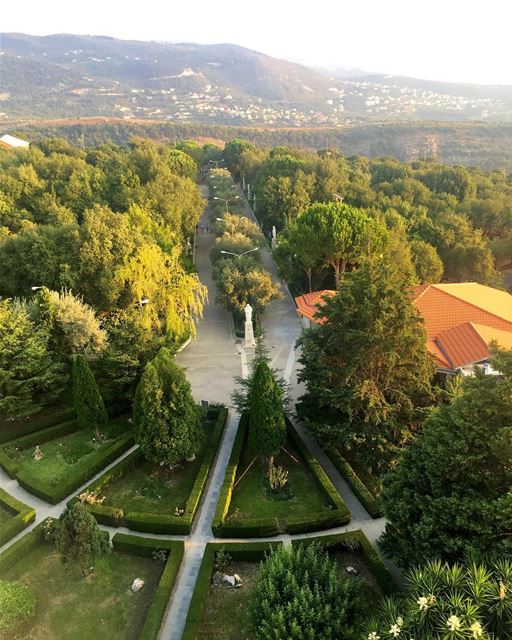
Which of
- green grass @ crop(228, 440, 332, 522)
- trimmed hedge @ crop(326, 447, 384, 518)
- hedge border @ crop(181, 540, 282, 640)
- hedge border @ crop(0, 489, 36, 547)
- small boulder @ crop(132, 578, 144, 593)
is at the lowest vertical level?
hedge border @ crop(0, 489, 36, 547)

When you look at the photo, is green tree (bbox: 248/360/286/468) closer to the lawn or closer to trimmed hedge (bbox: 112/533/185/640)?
trimmed hedge (bbox: 112/533/185/640)

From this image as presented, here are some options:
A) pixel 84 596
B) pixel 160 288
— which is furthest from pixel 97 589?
pixel 160 288

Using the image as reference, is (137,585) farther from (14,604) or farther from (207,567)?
(14,604)

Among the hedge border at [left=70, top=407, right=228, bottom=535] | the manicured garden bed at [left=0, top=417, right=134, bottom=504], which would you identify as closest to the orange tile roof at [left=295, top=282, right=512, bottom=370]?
the hedge border at [left=70, top=407, right=228, bottom=535]

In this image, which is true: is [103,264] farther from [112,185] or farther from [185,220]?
[112,185]

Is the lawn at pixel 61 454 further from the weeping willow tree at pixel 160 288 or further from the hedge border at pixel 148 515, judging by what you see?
the weeping willow tree at pixel 160 288

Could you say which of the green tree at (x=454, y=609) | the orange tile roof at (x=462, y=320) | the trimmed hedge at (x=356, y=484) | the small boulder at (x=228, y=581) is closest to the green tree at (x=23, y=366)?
the small boulder at (x=228, y=581)

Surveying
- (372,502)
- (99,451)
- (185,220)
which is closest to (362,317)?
(372,502)
